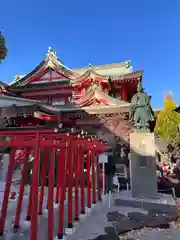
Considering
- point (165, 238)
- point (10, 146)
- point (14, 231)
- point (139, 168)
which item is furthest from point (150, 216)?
point (10, 146)

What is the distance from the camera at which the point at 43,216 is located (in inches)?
212

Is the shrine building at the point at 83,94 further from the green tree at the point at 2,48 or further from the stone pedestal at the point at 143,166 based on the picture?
the stone pedestal at the point at 143,166

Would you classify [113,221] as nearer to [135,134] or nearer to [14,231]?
[14,231]

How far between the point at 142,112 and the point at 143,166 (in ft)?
7.64

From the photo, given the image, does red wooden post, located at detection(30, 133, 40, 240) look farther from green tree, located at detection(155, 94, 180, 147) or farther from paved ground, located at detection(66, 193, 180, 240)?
green tree, located at detection(155, 94, 180, 147)

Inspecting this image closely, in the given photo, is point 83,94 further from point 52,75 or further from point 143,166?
point 143,166

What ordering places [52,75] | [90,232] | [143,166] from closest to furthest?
[90,232], [143,166], [52,75]

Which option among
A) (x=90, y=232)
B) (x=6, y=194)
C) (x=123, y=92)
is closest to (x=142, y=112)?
(x=90, y=232)

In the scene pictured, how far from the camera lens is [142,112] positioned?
7602 millimetres

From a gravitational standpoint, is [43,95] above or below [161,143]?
above

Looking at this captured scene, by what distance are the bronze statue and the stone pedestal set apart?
14.7 inches

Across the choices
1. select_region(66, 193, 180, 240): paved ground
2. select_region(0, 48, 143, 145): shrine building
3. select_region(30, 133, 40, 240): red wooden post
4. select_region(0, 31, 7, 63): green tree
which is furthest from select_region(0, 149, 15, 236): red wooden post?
select_region(0, 31, 7, 63): green tree

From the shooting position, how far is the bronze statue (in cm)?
739

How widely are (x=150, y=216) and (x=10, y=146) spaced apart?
4671 millimetres
